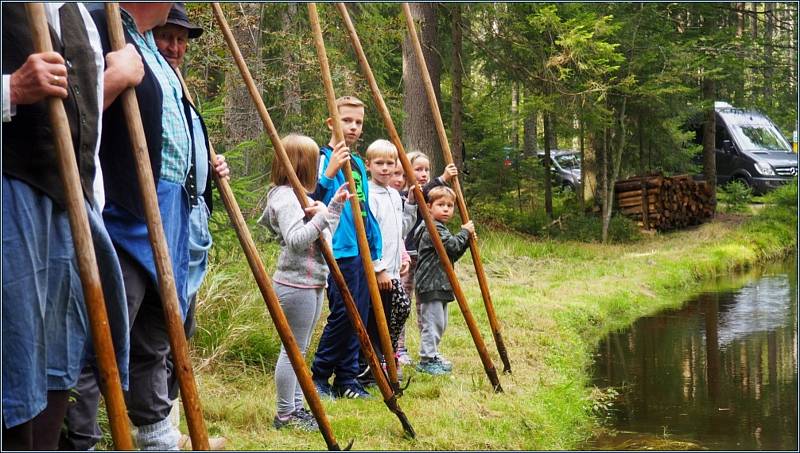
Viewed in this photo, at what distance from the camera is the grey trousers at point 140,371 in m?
3.30

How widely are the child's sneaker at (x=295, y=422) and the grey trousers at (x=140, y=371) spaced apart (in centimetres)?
132

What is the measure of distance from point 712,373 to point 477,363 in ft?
6.20

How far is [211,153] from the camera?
408cm

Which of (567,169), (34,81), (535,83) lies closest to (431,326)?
(34,81)

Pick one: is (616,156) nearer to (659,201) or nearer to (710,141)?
(659,201)

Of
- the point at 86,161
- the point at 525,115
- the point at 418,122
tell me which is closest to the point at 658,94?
the point at 525,115

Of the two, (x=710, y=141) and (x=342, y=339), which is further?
(x=710, y=141)

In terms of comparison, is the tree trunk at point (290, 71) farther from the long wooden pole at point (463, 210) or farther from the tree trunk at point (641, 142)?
the tree trunk at point (641, 142)

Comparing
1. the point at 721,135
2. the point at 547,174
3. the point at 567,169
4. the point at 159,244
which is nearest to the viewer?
the point at 159,244

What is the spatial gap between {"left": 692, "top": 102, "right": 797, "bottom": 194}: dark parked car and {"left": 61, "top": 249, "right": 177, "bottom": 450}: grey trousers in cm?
1919

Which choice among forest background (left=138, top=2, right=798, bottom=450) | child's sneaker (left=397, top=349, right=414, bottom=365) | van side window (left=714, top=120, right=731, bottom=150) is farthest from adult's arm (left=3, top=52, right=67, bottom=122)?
van side window (left=714, top=120, right=731, bottom=150)

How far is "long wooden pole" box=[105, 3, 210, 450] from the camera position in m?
3.22

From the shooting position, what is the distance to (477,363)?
7121 mm

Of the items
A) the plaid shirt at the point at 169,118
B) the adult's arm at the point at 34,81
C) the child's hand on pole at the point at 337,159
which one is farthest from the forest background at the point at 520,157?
the adult's arm at the point at 34,81
